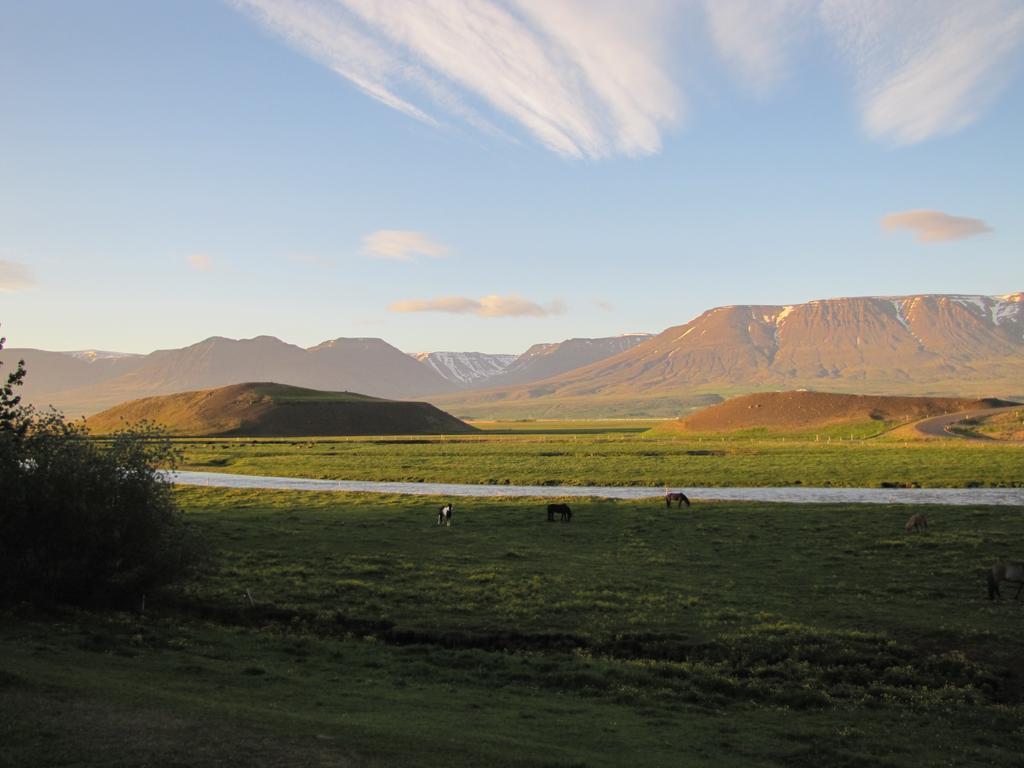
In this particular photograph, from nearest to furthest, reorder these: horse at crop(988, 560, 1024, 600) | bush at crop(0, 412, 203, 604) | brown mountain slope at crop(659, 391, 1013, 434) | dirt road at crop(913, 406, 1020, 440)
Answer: bush at crop(0, 412, 203, 604)
horse at crop(988, 560, 1024, 600)
dirt road at crop(913, 406, 1020, 440)
brown mountain slope at crop(659, 391, 1013, 434)

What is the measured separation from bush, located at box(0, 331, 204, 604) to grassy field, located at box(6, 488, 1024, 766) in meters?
1.70

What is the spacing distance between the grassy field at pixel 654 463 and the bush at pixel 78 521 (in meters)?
53.4

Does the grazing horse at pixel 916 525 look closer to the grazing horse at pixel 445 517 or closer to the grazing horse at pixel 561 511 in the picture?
the grazing horse at pixel 561 511

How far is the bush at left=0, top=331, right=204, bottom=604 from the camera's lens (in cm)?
2556

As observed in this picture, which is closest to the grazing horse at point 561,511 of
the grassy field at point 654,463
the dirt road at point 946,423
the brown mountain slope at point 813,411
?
the grassy field at point 654,463

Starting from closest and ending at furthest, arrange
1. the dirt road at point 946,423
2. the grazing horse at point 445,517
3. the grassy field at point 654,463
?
the grazing horse at point 445,517
the grassy field at point 654,463
the dirt road at point 946,423

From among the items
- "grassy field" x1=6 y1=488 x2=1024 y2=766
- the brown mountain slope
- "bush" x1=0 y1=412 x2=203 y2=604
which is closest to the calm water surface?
"grassy field" x1=6 y1=488 x2=1024 y2=766

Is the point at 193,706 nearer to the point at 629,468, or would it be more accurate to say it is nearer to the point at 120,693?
the point at 120,693

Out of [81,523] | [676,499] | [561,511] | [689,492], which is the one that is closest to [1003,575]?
[561,511]

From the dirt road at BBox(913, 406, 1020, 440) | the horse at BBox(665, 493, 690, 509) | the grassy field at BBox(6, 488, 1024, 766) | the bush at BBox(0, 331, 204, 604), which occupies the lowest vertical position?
the grassy field at BBox(6, 488, 1024, 766)

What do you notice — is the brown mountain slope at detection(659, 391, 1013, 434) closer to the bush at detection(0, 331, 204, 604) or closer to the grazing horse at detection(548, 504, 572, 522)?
the grazing horse at detection(548, 504, 572, 522)

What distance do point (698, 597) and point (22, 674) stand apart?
2191 cm

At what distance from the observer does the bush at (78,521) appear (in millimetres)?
25562

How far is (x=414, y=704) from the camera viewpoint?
18188mm
